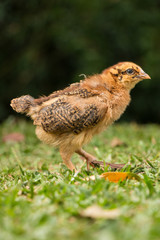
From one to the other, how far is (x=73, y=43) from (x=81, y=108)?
16.7 feet

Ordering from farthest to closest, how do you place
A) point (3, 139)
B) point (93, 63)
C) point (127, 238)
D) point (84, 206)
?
point (93, 63) → point (3, 139) → point (84, 206) → point (127, 238)

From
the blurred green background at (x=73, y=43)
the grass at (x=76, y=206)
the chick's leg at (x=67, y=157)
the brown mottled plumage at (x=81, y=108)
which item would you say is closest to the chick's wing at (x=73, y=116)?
the brown mottled plumage at (x=81, y=108)

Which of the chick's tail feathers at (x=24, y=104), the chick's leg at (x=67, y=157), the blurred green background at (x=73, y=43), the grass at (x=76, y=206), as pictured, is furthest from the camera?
the blurred green background at (x=73, y=43)

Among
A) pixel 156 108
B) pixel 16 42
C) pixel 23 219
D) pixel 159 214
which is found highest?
pixel 16 42

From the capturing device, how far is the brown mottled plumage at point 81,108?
3.63 meters

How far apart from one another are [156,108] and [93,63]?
6.93 feet

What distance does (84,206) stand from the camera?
7.55 feet

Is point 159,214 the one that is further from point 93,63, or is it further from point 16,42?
point 16,42

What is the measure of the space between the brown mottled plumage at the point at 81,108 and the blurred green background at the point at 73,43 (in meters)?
4.39

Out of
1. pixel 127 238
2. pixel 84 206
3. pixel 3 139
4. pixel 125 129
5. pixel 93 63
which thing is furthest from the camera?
pixel 93 63

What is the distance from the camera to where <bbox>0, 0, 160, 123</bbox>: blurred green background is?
859 cm

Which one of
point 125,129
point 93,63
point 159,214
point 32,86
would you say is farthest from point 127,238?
point 32,86

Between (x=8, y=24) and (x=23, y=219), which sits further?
(x=8, y=24)

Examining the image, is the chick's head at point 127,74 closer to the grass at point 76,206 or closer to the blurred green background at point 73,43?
the grass at point 76,206
